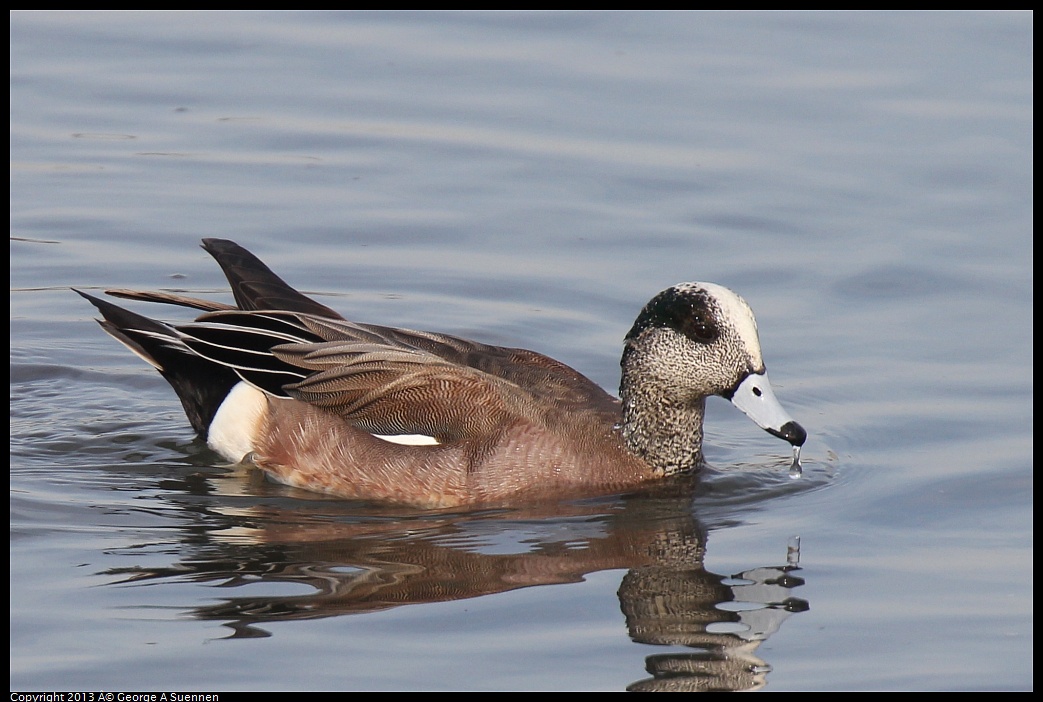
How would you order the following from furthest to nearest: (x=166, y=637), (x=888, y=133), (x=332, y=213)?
(x=888, y=133) < (x=332, y=213) < (x=166, y=637)

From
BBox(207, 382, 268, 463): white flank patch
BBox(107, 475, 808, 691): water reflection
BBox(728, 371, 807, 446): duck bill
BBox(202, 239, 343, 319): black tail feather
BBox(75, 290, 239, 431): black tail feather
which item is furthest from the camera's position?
BBox(202, 239, 343, 319): black tail feather

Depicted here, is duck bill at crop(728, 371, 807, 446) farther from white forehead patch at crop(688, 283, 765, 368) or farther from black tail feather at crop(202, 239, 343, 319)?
black tail feather at crop(202, 239, 343, 319)

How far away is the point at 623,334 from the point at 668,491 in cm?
168

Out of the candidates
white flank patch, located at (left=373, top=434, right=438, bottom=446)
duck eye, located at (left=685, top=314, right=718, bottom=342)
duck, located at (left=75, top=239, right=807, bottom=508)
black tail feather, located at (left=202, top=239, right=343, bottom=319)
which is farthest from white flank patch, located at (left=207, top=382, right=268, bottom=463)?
duck eye, located at (left=685, top=314, right=718, bottom=342)

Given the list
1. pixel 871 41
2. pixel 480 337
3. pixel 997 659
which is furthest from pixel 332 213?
pixel 997 659

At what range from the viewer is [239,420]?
23.5ft

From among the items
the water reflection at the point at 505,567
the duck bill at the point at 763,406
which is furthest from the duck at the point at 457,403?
the water reflection at the point at 505,567

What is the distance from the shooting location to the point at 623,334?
8.39 meters

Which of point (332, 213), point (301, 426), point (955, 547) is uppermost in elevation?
point (332, 213)

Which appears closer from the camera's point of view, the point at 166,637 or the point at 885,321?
the point at 166,637

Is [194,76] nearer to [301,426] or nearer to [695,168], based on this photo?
[695,168]

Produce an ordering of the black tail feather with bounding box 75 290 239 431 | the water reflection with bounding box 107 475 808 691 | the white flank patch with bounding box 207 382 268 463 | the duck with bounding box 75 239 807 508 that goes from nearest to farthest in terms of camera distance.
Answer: the water reflection with bounding box 107 475 808 691, the duck with bounding box 75 239 807 508, the white flank patch with bounding box 207 382 268 463, the black tail feather with bounding box 75 290 239 431

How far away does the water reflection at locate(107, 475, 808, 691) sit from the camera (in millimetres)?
5336

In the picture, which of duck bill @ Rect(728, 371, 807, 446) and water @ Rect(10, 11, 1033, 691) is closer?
water @ Rect(10, 11, 1033, 691)
